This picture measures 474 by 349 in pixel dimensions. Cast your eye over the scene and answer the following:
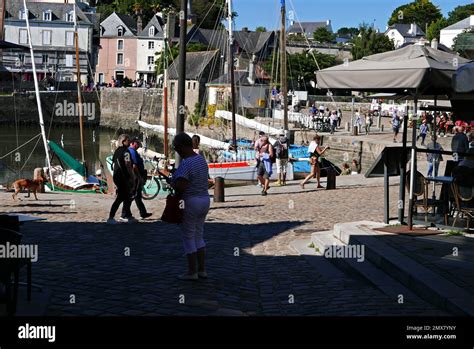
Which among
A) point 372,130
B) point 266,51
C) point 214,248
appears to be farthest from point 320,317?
point 266,51

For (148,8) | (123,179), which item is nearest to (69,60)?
(148,8)

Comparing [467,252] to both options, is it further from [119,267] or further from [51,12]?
[51,12]

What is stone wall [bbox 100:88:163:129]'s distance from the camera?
86.1 meters

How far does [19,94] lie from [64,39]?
61.4ft

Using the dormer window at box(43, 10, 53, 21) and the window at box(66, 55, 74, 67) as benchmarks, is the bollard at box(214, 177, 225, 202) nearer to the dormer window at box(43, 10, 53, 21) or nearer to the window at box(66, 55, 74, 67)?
the dormer window at box(43, 10, 53, 21)

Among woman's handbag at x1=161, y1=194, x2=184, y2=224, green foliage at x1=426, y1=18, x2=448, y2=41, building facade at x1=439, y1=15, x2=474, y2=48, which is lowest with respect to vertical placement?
woman's handbag at x1=161, y1=194, x2=184, y2=224

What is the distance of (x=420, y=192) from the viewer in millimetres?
13953

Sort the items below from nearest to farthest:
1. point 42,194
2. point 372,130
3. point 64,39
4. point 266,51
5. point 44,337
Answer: point 44,337 < point 42,194 < point 372,130 < point 64,39 < point 266,51

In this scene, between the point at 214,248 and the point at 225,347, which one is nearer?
the point at 225,347

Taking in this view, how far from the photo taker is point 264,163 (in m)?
23.6

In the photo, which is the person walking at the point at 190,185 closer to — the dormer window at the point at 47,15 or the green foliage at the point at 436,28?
the dormer window at the point at 47,15

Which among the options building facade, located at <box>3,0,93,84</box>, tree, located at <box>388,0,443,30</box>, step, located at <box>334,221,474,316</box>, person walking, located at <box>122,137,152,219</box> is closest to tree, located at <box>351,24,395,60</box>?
building facade, located at <box>3,0,93,84</box>

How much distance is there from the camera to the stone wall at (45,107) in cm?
8075
